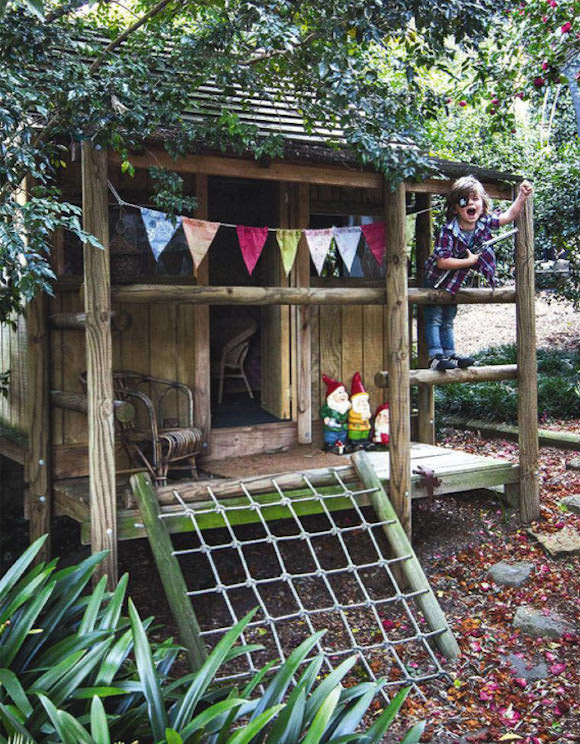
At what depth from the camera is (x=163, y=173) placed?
5.14 metres

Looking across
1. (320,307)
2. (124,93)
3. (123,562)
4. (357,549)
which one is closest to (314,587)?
(357,549)

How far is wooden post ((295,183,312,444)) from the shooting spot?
23.9 ft

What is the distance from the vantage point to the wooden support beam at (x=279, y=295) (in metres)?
5.37

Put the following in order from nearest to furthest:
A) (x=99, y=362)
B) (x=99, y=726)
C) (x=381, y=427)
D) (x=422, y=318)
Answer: (x=99, y=726) < (x=99, y=362) < (x=381, y=427) < (x=422, y=318)

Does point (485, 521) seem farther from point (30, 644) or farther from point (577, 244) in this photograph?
point (577, 244)

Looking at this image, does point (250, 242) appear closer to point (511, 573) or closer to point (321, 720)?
point (511, 573)

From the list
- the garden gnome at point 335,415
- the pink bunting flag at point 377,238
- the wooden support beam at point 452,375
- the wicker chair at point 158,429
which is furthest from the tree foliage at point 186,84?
the garden gnome at point 335,415

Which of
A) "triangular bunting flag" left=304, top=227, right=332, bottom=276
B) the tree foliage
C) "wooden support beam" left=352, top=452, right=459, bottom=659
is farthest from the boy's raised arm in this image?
"wooden support beam" left=352, top=452, right=459, bottom=659

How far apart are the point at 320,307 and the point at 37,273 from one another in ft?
12.6

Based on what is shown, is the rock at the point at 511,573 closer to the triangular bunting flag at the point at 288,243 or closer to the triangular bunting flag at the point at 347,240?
the triangular bunting flag at the point at 347,240

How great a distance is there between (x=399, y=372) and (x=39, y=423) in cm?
302

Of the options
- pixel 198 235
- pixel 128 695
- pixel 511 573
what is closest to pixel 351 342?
pixel 198 235

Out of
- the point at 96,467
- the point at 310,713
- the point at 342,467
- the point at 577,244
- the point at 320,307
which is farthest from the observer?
the point at 577,244

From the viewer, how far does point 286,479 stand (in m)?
5.78
